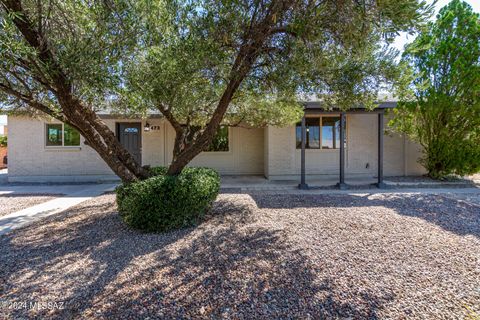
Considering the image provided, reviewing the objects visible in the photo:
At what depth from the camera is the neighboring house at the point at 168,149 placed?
32.8 ft

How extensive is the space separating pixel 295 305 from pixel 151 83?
12.7 feet

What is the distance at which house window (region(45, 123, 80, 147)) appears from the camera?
400 inches

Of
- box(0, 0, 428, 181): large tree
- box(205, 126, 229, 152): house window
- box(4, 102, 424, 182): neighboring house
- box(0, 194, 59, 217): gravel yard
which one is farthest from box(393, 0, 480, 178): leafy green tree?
box(0, 194, 59, 217): gravel yard

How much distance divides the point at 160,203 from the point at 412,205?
5.83 metres

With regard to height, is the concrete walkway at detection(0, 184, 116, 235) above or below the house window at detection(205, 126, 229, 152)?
below

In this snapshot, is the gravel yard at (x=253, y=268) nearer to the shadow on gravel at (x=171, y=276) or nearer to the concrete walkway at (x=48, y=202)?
the shadow on gravel at (x=171, y=276)

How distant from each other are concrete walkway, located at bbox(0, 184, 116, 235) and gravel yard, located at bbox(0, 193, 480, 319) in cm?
57

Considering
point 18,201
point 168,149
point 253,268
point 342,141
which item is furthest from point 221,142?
point 253,268

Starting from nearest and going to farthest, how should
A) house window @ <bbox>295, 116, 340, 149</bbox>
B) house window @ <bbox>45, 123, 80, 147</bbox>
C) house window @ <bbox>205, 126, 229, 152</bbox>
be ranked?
1. house window @ <bbox>45, 123, 80, 147</bbox>
2. house window @ <bbox>295, 116, 340, 149</bbox>
3. house window @ <bbox>205, 126, 229, 152</bbox>

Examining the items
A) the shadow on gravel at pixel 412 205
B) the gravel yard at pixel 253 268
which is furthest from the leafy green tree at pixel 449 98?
the gravel yard at pixel 253 268

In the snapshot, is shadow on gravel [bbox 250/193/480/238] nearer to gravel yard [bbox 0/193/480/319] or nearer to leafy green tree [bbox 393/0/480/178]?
gravel yard [bbox 0/193/480/319]

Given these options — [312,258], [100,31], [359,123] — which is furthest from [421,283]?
[359,123]

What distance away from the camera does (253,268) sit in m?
2.96

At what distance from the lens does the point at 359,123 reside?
10.3 meters
